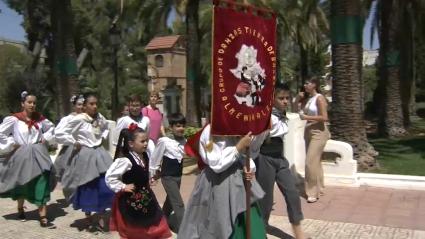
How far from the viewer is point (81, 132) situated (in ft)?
20.4

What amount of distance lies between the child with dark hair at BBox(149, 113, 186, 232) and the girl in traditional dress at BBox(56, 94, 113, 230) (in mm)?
758

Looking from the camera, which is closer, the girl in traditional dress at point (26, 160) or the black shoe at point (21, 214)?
the girl in traditional dress at point (26, 160)

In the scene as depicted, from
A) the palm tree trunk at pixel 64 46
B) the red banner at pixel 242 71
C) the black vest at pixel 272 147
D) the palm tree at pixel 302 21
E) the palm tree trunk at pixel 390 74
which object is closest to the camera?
the red banner at pixel 242 71

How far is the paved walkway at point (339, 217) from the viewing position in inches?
239

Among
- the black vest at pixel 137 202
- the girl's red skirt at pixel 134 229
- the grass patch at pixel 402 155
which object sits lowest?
the grass patch at pixel 402 155

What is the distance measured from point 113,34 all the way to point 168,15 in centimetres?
562

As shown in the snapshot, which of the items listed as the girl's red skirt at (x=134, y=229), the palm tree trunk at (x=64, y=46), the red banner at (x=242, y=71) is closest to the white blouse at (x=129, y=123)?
the girl's red skirt at (x=134, y=229)

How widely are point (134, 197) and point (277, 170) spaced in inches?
61.4

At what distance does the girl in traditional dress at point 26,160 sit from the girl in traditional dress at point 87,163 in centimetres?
47

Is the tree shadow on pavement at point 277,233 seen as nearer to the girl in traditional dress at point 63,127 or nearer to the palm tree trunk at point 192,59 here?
the girl in traditional dress at point 63,127

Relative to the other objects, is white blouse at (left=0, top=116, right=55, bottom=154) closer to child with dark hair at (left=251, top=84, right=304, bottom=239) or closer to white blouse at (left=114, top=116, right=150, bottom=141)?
white blouse at (left=114, top=116, right=150, bottom=141)

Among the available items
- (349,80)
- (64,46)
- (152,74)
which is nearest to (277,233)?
(349,80)

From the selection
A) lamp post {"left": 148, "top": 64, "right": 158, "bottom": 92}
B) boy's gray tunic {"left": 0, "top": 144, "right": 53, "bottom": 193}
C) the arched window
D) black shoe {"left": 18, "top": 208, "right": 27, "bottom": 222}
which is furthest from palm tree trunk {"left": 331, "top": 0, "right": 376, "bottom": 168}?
the arched window

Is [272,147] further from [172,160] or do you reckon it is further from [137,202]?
[137,202]
